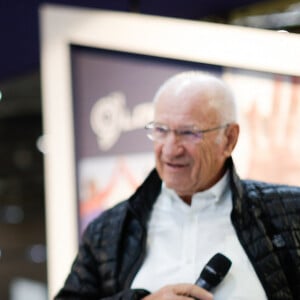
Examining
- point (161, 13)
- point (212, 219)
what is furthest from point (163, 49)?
point (161, 13)

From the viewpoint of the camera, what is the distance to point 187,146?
48.0 inches

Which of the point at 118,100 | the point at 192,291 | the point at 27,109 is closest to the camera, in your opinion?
the point at 192,291

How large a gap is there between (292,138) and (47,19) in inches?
37.8

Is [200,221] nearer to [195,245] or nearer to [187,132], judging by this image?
[195,245]

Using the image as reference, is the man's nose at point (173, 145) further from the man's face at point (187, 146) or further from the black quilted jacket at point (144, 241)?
the black quilted jacket at point (144, 241)

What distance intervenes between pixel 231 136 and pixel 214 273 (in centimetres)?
26

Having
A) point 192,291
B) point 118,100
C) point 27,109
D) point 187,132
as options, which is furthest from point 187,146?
point 27,109

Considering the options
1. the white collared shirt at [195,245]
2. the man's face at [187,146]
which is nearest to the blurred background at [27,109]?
the man's face at [187,146]

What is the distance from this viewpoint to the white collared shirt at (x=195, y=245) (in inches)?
47.6

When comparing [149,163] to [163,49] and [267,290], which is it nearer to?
[163,49]

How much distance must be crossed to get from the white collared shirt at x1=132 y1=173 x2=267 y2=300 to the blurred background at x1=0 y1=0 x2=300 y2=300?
401mm

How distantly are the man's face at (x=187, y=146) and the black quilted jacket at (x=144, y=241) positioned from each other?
0.06 metres

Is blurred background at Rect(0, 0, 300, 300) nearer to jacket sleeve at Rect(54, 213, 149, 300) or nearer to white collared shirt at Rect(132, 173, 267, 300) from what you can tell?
white collared shirt at Rect(132, 173, 267, 300)

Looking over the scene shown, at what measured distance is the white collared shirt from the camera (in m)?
1.21
